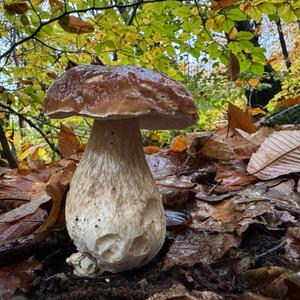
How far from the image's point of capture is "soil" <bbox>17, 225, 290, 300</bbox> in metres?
0.88

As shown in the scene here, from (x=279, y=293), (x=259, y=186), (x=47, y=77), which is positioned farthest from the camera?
(x=47, y=77)

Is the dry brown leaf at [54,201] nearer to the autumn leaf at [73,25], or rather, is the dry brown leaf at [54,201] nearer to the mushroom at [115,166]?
the mushroom at [115,166]

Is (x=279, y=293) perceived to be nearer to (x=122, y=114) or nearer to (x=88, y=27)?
(x=122, y=114)

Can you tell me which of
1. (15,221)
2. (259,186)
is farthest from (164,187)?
(15,221)

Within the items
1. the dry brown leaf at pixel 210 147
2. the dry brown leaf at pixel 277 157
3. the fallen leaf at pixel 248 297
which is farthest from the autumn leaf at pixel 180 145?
the fallen leaf at pixel 248 297

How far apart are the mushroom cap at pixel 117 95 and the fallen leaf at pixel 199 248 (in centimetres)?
43

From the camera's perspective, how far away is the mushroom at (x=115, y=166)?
33.7 inches

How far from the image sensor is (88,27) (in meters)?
1.54

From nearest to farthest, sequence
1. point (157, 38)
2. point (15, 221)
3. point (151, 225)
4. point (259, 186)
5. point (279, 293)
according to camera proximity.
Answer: point (279, 293), point (151, 225), point (15, 221), point (259, 186), point (157, 38)

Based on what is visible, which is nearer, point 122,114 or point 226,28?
point 122,114

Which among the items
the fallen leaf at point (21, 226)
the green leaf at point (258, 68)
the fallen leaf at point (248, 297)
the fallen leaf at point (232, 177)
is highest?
the green leaf at point (258, 68)

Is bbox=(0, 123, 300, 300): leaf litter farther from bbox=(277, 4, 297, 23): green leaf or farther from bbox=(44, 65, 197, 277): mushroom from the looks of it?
bbox=(277, 4, 297, 23): green leaf

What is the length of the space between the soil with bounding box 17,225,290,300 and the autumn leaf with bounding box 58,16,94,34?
0.95 m

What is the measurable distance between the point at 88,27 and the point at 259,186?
106 cm
